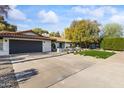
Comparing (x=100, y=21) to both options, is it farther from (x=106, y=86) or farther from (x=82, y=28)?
(x=106, y=86)

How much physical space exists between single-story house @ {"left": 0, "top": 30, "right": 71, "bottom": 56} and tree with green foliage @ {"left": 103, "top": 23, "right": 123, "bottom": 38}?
970 inches

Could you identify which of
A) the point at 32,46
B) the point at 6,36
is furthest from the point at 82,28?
the point at 6,36

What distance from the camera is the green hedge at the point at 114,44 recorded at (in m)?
31.0

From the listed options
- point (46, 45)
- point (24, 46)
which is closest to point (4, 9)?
point (24, 46)

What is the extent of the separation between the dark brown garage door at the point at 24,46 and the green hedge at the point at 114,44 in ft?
48.2

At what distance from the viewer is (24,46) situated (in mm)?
21766

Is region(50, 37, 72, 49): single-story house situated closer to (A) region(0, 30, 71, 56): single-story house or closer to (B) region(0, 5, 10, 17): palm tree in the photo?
(A) region(0, 30, 71, 56): single-story house

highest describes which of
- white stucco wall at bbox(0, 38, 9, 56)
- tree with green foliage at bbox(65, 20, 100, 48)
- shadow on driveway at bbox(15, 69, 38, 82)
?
tree with green foliage at bbox(65, 20, 100, 48)

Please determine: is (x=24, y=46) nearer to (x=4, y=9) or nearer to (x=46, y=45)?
(x=46, y=45)

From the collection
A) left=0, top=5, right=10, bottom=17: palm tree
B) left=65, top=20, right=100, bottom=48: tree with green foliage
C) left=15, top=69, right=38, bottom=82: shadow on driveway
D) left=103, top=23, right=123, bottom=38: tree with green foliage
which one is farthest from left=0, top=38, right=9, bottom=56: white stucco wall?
left=103, top=23, right=123, bottom=38: tree with green foliage

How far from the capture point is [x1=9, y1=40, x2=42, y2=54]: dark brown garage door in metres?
20.0

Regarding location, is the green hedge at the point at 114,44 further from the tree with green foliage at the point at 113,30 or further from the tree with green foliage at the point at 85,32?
the tree with green foliage at the point at 113,30

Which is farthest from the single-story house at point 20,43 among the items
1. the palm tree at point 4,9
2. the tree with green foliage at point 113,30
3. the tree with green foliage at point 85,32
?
the tree with green foliage at point 113,30

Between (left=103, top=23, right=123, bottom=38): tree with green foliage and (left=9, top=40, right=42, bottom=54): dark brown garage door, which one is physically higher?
(left=103, top=23, right=123, bottom=38): tree with green foliage
